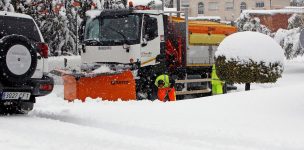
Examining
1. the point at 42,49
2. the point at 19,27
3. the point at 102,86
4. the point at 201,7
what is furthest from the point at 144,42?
the point at 201,7

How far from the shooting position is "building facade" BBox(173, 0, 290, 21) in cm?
7944

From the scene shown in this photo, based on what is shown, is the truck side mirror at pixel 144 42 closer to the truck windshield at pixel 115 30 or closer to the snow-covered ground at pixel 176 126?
the truck windshield at pixel 115 30

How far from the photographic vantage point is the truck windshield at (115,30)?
1453 cm

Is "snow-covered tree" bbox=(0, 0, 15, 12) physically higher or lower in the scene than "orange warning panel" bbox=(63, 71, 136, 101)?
higher

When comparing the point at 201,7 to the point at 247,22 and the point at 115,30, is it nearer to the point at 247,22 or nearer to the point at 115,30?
the point at 247,22

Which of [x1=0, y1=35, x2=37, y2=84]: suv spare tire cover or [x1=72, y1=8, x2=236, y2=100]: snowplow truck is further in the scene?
[x1=72, y1=8, x2=236, y2=100]: snowplow truck

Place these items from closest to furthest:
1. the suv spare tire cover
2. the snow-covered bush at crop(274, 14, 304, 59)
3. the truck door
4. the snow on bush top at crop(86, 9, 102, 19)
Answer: the suv spare tire cover, the truck door, the snow on bush top at crop(86, 9, 102, 19), the snow-covered bush at crop(274, 14, 304, 59)

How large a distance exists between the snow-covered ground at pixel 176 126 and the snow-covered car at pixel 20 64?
40 cm

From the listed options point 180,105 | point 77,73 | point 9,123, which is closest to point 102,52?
point 77,73

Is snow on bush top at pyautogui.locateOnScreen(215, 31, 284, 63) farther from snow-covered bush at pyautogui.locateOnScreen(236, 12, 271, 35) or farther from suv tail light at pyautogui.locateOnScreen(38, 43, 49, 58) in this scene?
snow-covered bush at pyautogui.locateOnScreen(236, 12, 271, 35)

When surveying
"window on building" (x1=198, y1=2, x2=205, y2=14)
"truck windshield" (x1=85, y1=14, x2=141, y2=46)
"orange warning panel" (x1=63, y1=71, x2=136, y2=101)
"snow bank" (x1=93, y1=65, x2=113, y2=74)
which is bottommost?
"orange warning panel" (x1=63, y1=71, x2=136, y2=101)

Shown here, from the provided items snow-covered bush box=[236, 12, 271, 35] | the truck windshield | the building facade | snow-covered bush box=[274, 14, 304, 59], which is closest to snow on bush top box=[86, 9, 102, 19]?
the truck windshield

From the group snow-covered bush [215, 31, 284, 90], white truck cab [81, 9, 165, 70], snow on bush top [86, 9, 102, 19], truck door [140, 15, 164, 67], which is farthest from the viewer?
snow on bush top [86, 9, 102, 19]

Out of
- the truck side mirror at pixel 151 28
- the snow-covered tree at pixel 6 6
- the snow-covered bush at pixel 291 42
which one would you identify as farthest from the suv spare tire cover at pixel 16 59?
the snow-covered bush at pixel 291 42
